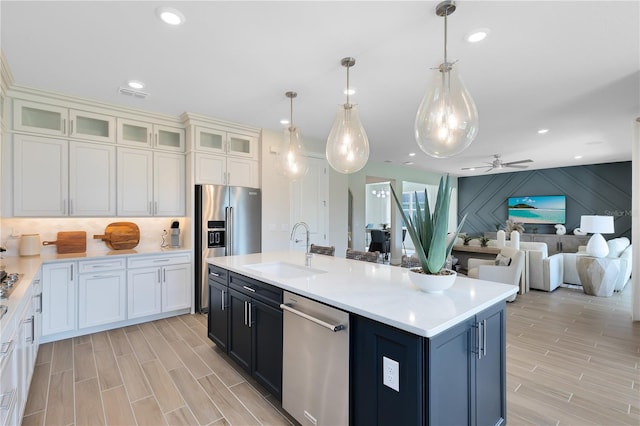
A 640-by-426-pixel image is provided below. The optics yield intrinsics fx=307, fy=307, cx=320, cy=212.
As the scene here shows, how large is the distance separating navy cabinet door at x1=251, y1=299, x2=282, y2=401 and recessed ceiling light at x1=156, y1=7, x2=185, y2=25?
2023 mm

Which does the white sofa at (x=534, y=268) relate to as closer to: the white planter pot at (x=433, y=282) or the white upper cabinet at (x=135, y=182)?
the white planter pot at (x=433, y=282)

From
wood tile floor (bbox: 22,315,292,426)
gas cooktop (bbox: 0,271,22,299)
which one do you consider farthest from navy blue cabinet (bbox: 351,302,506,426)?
gas cooktop (bbox: 0,271,22,299)

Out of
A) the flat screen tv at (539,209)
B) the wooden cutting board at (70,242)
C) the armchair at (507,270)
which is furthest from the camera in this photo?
the flat screen tv at (539,209)

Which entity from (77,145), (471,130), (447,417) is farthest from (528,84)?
(77,145)

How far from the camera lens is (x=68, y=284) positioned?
322cm

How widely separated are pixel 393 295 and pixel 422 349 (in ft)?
1.55

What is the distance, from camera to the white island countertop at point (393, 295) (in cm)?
139

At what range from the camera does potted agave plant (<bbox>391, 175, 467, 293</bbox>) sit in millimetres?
1729

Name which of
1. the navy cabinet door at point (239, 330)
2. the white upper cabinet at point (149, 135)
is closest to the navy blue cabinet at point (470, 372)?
the navy cabinet door at point (239, 330)

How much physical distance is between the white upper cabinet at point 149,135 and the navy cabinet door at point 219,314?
2156mm

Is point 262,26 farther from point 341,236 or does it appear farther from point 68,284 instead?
point 341,236

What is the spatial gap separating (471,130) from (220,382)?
2.61 m

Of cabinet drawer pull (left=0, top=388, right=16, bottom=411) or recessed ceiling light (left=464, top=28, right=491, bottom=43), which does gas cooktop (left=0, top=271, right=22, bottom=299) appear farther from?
recessed ceiling light (left=464, top=28, right=491, bottom=43)

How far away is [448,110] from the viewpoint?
1.87m
